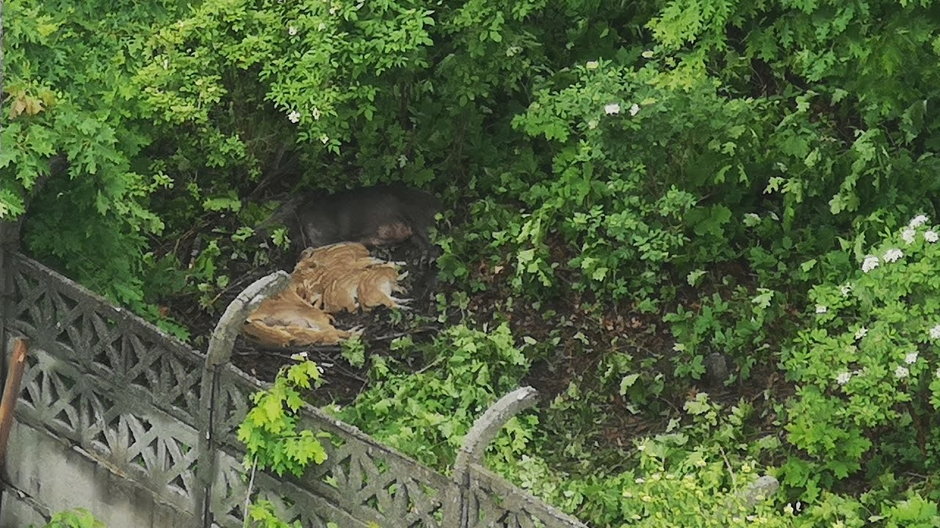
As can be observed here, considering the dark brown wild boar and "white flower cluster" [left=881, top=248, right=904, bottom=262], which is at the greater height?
"white flower cluster" [left=881, top=248, right=904, bottom=262]

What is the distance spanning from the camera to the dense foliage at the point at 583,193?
11461 millimetres

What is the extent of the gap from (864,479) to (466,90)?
4944 mm

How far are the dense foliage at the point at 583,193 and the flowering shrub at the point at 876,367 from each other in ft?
0.08

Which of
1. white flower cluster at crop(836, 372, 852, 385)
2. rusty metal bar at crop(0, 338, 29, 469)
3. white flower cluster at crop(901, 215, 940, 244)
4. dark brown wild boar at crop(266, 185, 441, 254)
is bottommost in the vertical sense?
dark brown wild boar at crop(266, 185, 441, 254)

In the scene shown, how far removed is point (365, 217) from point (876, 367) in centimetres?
587

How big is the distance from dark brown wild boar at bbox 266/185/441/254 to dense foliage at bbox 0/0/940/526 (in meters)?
0.18

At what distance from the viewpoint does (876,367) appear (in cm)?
1102

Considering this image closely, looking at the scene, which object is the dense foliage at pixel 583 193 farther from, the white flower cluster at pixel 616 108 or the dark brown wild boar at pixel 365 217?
the dark brown wild boar at pixel 365 217

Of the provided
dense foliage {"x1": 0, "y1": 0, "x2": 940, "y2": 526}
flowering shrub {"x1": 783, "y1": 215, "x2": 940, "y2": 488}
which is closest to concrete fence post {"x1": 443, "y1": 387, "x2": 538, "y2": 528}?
dense foliage {"x1": 0, "y1": 0, "x2": 940, "y2": 526}

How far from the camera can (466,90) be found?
14898 mm

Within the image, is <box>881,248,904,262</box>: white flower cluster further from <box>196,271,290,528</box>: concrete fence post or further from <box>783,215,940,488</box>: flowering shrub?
<box>196,271,290,528</box>: concrete fence post

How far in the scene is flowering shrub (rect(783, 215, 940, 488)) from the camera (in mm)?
11000

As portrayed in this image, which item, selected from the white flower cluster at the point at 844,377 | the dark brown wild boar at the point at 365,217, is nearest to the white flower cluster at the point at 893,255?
the white flower cluster at the point at 844,377

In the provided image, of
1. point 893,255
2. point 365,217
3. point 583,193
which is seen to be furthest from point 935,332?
point 365,217
